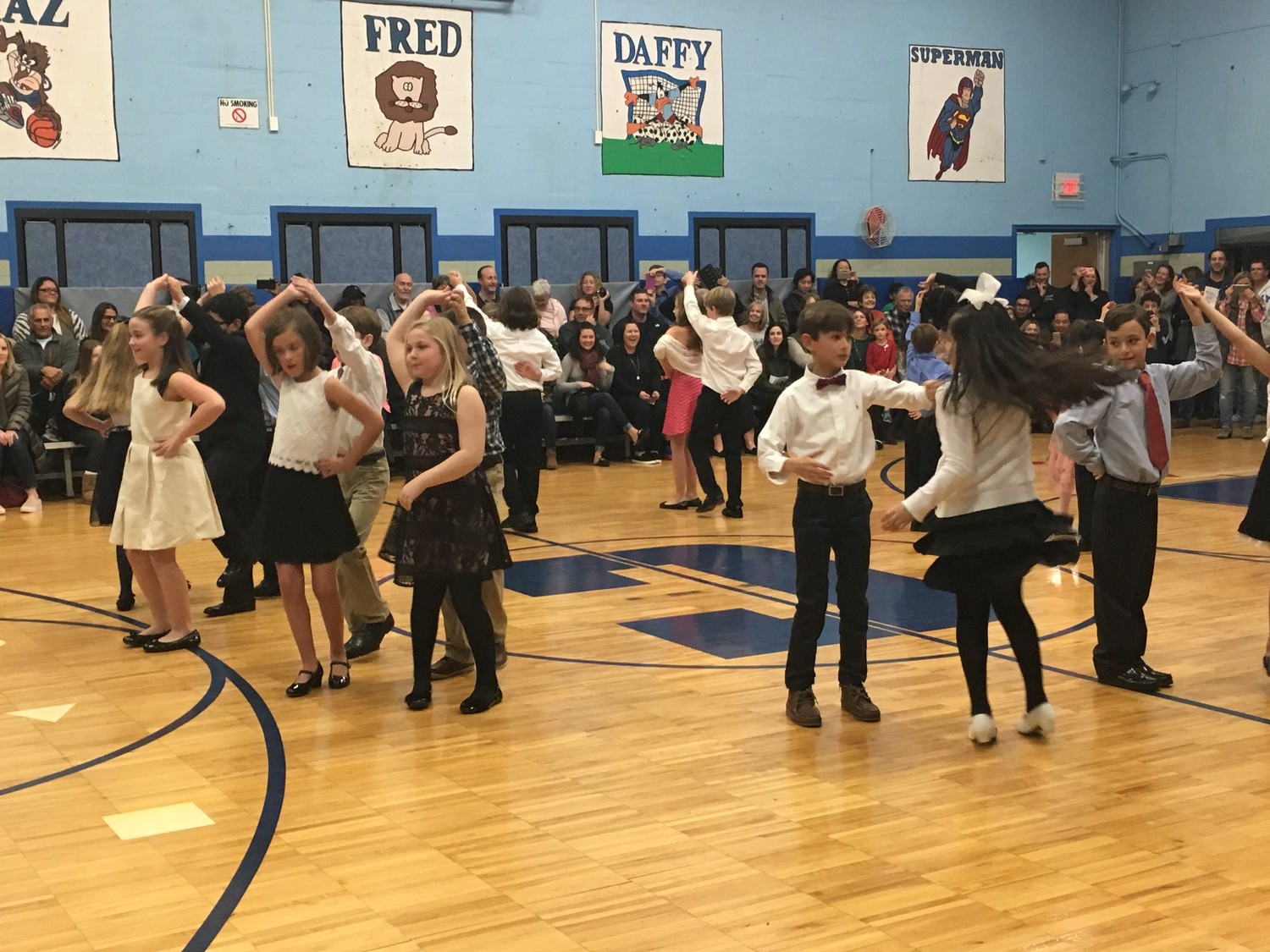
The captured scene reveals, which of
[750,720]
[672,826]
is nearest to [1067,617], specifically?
[750,720]

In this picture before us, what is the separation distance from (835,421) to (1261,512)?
5.59 feet

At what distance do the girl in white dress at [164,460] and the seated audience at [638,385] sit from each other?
7.49m

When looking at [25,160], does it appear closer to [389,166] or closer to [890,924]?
[389,166]

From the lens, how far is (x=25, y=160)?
→ 506 inches

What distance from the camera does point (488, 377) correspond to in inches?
228

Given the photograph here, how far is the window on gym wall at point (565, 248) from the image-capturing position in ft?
50.2

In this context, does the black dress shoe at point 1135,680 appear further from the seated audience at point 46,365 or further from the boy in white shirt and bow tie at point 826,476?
the seated audience at point 46,365

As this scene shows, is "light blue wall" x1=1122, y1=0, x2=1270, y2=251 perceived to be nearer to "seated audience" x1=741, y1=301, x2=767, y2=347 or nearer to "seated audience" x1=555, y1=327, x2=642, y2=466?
"seated audience" x1=741, y1=301, x2=767, y2=347

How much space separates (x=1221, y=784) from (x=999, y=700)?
3.41 feet

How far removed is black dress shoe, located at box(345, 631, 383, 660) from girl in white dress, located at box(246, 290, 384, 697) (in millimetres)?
570

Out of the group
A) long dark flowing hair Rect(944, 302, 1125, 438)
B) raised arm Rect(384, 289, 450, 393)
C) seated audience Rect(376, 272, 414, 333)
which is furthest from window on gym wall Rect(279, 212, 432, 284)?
long dark flowing hair Rect(944, 302, 1125, 438)

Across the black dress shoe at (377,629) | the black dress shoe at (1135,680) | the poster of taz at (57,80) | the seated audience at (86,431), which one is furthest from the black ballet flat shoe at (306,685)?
the poster of taz at (57,80)

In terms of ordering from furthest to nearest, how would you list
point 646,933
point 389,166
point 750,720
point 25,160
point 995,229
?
point 995,229
point 389,166
point 25,160
point 750,720
point 646,933

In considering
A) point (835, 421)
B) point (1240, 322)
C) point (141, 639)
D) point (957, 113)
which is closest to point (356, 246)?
point (957, 113)
